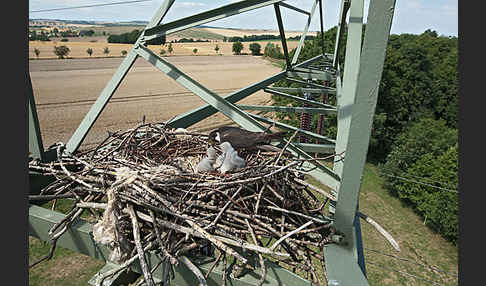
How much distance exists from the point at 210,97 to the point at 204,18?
0.72 meters

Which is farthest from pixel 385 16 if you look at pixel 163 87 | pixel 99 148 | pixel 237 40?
pixel 237 40

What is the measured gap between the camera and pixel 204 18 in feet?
8.91

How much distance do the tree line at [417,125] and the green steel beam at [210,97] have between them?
11841 mm

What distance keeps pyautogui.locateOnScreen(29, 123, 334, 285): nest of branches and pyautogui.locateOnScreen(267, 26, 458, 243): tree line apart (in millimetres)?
12587

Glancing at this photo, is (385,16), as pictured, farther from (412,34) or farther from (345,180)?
(412,34)

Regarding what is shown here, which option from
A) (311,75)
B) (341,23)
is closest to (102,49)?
(311,75)

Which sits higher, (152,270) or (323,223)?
(323,223)

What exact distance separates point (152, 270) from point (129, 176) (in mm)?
681

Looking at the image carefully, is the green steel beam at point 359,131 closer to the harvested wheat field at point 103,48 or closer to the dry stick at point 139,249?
the dry stick at point 139,249

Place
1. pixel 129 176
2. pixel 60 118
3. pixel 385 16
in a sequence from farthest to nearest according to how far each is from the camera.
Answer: pixel 60 118
pixel 129 176
pixel 385 16

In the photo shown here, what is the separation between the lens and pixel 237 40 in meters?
84.0

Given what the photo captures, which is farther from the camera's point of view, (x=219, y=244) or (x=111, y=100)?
(x=111, y=100)

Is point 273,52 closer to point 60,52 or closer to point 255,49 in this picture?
point 255,49

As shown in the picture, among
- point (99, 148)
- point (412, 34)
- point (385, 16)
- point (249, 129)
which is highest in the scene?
point (412, 34)
